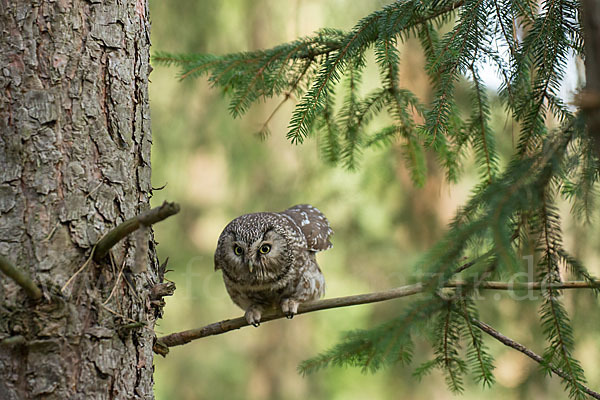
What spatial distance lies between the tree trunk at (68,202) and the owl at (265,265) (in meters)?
1.21

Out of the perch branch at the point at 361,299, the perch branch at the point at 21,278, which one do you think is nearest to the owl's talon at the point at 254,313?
the perch branch at the point at 361,299

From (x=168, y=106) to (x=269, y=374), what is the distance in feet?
13.2

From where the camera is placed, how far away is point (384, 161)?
6.11 meters

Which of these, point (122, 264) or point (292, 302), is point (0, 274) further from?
point (292, 302)

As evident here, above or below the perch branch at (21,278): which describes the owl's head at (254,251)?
above

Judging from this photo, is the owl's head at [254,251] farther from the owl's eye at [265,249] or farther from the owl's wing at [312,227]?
the owl's wing at [312,227]

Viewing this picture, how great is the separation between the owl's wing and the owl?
0.13m

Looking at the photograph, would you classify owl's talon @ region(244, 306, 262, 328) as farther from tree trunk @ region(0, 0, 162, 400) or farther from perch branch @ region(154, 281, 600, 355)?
tree trunk @ region(0, 0, 162, 400)

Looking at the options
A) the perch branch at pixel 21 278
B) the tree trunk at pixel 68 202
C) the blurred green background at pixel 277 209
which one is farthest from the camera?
the blurred green background at pixel 277 209

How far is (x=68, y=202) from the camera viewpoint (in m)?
1.79

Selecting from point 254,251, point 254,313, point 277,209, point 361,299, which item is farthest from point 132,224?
point 277,209

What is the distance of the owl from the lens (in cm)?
316

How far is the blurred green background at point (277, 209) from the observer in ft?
20.0

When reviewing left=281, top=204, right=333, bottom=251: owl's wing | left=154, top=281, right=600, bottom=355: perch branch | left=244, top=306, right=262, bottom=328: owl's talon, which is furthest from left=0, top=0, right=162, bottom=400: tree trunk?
left=281, top=204, right=333, bottom=251: owl's wing
